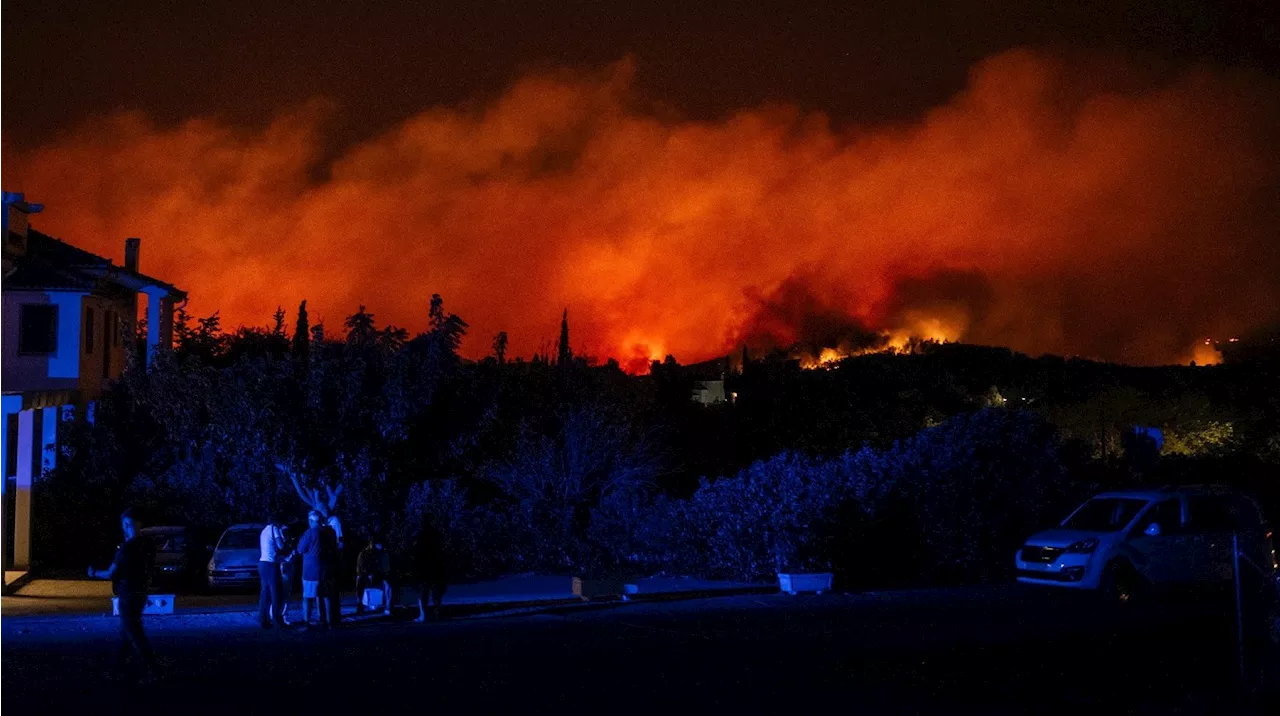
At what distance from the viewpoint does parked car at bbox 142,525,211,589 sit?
2447cm

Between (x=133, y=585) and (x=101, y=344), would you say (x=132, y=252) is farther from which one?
(x=133, y=585)

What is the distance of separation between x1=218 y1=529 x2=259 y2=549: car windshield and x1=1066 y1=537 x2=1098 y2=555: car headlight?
46.0 ft

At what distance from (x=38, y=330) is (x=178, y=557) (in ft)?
30.4

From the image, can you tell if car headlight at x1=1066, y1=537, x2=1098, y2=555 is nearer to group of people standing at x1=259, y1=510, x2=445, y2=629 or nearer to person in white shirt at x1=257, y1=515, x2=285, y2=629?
group of people standing at x1=259, y1=510, x2=445, y2=629

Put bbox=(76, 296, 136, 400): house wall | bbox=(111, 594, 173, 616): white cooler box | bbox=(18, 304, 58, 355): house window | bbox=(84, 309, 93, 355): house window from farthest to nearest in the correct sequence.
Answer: bbox=(84, 309, 93, 355): house window → bbox=(76, 296, 136, 400): house wall → bbox=(18, 304, 58, 355): house window → bbox=(111, 594, 173, 616): white cooler box

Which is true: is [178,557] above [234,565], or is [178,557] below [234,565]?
above

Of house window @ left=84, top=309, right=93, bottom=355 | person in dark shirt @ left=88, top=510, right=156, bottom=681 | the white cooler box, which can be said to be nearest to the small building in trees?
house window @ left=84, top=309, right=93, bottom=355

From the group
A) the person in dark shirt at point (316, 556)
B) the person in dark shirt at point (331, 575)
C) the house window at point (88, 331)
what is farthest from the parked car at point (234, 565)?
the house window at point (88, 331)

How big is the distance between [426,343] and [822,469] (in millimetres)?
8716

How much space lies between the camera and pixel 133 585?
12922 mm

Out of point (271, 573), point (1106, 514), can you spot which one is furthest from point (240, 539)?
point (1106, 514)

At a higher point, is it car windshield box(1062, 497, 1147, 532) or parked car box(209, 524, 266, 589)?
car windshield box(1062, 497, 1147, 532)

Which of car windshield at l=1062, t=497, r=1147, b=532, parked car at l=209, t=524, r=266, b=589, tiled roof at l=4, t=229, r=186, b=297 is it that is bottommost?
parked car at l=209, t=524, r=266, b=589

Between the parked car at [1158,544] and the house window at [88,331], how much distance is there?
2275cm
